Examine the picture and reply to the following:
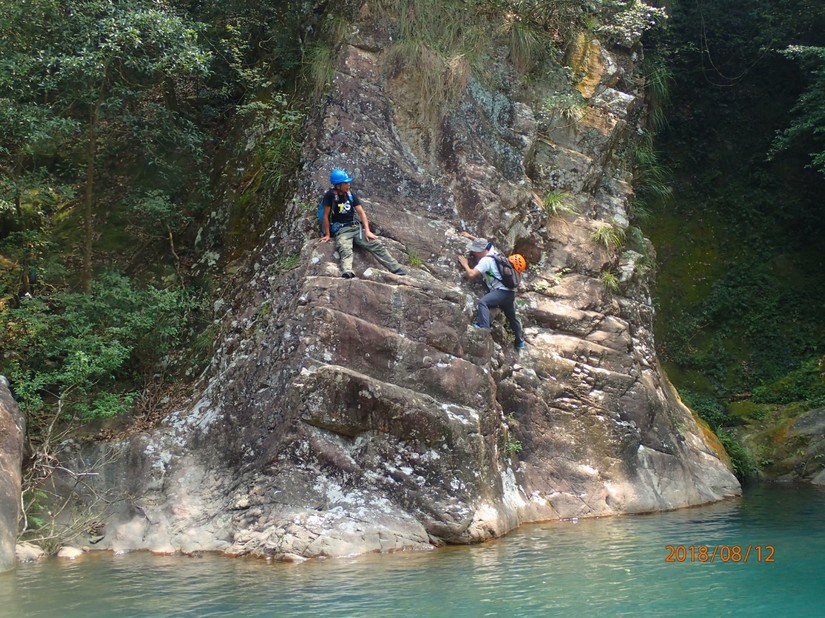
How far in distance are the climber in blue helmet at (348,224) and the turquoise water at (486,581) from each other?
4070 millimetres

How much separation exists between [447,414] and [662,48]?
41.2 feet

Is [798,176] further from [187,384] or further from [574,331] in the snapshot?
[187,384]

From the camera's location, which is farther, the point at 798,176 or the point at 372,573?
the point at 798,176

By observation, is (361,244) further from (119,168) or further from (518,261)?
(119,168)

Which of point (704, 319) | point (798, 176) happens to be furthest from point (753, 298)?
point (798, 176)

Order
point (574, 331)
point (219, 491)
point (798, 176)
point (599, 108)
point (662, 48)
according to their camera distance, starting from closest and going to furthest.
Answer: point (219, 491), point (574, 331), point (599, 108), point (662, 48), point (798, 176)

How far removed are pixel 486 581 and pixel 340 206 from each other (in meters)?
5.62

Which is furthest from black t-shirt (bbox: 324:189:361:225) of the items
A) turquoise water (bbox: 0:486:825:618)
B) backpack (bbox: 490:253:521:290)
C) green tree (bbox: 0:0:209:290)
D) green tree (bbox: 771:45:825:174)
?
green tree (bbox: 771:45:825:174)

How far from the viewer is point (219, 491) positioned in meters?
10.2

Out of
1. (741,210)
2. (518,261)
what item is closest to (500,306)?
(518,261)

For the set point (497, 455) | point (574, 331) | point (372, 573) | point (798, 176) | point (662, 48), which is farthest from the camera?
point (798, 176)

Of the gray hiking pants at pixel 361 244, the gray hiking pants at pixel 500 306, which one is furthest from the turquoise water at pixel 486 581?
the gray hiking pants at pixel 361 244
